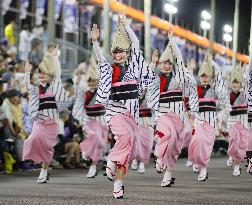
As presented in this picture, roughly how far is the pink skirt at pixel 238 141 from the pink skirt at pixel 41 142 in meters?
4.98

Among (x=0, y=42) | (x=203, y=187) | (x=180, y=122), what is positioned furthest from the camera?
(x=0, y=42)

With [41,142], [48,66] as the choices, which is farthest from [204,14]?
[41,142]

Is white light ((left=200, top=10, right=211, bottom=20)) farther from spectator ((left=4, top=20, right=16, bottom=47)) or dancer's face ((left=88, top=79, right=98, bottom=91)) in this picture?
dancer's face ((left=88, top=79, right=98, bottom=91))

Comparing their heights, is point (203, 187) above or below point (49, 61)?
below

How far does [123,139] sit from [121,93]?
67 cm

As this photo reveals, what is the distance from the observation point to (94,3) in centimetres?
3409

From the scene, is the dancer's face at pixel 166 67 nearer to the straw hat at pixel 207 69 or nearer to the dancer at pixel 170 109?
the dancer at pixel 170 109

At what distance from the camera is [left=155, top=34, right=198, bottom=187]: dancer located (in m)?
13.1

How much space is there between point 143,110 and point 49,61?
4771mm

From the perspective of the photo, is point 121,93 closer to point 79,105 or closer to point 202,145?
point 202,145

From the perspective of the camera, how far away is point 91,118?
53.2 ft

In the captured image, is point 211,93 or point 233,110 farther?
point 233,110

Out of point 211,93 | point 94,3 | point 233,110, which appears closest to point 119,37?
point 211,93

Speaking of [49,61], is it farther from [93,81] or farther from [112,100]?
[112,100]
